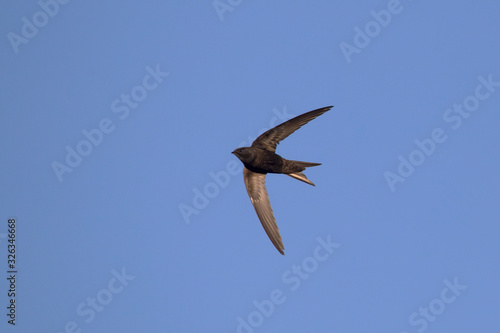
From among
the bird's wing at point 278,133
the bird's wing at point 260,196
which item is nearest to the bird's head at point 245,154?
the bird's wing at point 278,133

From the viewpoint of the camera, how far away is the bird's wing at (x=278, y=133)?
18.5m

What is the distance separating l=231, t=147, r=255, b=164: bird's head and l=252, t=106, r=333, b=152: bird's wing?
319 millimetres

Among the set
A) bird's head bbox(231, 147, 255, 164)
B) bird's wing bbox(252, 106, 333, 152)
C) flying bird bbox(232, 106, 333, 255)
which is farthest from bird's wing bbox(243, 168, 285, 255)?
bird's head bbox(231, 147, 255, 164)

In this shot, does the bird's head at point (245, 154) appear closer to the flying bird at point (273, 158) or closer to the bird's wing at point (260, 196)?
the flying bird at point (273, 158)

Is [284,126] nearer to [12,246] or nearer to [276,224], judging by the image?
[276,224]

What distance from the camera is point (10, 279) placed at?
71.9 feet

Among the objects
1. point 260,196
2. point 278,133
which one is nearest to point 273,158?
point 278,133

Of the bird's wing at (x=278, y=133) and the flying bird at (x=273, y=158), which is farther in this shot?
the bird's wing at (x=278, y=133)

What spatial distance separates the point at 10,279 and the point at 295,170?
863cm

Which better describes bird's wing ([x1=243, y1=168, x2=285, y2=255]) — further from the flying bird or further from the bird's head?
the bird's head

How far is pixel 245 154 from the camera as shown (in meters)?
18.4

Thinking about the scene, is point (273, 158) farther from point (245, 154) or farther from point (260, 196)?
point (260, 196)

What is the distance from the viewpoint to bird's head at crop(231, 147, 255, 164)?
60.1 ft

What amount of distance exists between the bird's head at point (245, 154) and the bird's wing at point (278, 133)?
32cm
